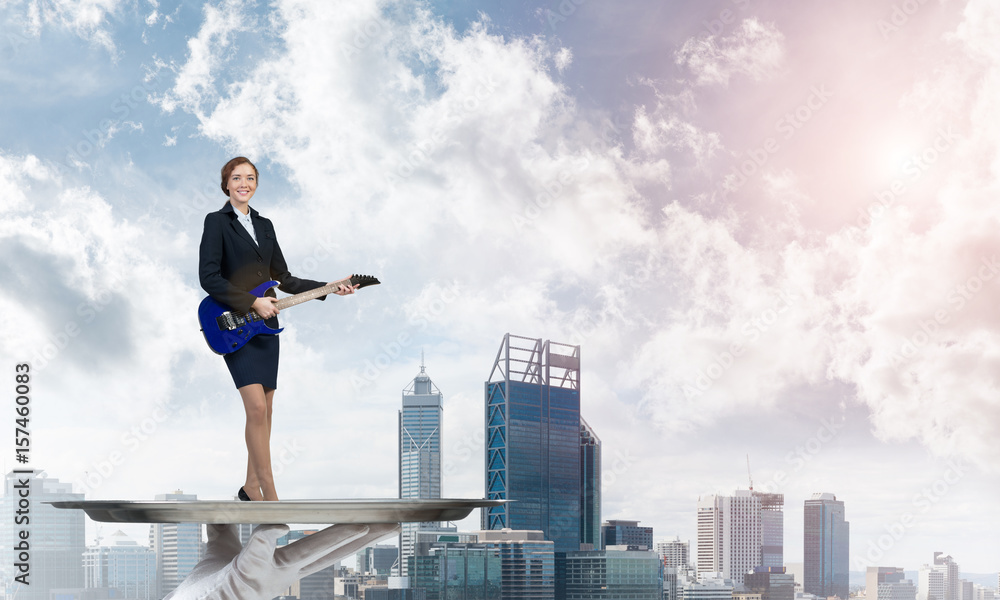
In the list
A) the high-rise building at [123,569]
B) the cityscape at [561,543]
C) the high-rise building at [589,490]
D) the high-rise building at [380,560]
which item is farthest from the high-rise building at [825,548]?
the high-rise building at [123,569]

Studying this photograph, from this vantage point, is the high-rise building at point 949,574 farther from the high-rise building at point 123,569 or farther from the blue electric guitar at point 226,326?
the blue electric guitar at point 226,326

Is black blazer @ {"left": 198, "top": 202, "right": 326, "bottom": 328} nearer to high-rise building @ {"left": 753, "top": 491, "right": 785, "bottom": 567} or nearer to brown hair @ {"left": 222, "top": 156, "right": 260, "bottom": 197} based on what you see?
brown hair @ {"left": 222, "top": 156, "right": 260, "bottom": 197}

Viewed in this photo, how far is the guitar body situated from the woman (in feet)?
0.11

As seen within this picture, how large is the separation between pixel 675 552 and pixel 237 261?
8210 cm

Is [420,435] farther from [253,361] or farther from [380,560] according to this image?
[253,361]

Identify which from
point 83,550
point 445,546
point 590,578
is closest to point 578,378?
point 590,578

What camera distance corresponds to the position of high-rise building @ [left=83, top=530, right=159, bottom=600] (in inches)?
1462

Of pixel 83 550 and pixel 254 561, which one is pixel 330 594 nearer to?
pixel 83 550

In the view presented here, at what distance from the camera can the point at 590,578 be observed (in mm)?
68375

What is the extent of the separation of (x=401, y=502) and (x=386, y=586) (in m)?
60.1

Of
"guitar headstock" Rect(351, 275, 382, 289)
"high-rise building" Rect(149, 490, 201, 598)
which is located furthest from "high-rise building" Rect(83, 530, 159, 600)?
"guitar headstock" Rect(351, 275, 382, 289)

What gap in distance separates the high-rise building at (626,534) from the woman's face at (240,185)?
254 ft

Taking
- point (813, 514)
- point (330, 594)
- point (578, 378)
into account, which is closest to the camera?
point (330, 594)

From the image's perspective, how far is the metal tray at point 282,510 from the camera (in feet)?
12.1
